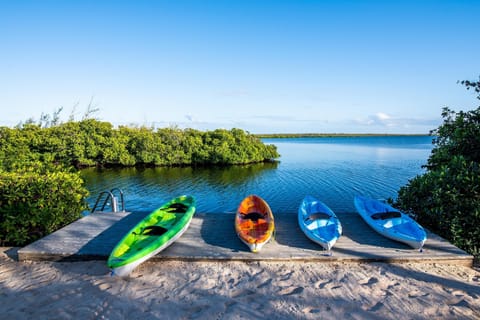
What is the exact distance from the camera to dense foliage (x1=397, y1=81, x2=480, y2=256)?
6121 millimetres

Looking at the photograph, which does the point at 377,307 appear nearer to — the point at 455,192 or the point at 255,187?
the point at 455,192

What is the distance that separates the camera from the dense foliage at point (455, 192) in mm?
6121

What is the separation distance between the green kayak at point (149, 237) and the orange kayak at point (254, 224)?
4.71 feet

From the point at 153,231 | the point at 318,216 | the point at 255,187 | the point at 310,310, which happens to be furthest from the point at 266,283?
the point at 255,187

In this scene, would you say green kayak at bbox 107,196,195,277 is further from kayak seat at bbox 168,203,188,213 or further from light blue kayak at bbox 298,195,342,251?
light blue kayak at bbox 298,195,342,251

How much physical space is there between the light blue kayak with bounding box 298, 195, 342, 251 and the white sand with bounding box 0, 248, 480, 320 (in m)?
0.57

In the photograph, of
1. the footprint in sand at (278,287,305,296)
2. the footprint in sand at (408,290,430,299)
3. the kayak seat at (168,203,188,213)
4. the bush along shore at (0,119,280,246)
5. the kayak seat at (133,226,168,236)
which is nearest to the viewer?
the footprint in sand at (408,290,430,299)

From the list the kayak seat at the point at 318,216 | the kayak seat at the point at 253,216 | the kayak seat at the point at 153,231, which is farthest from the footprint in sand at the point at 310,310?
the kayak seat at the point at 153,231

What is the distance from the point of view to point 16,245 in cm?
657

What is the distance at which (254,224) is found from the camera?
21.8 ft

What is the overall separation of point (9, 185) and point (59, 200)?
3.73 feet

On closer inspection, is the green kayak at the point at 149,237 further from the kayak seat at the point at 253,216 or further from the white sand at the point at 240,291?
the kayak seat at the point at 253,216

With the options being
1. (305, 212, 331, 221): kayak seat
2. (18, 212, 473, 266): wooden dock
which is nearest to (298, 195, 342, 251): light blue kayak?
(305, 212, 331, 221): kayak seat

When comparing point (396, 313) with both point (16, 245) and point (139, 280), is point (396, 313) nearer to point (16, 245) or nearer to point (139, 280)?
point (139, 280)
